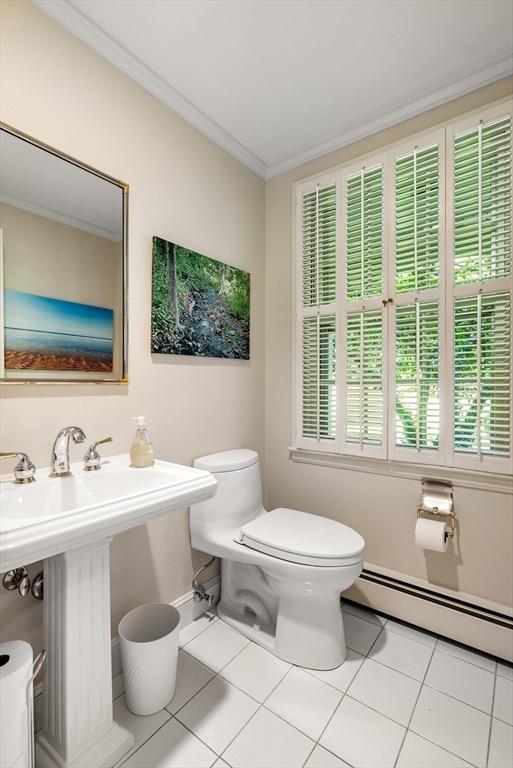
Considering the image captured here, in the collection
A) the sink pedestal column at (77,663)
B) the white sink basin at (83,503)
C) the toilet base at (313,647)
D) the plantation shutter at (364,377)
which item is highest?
the plantation shutter at (364,377)

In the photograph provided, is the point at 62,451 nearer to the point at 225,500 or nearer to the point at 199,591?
the point at 225,500

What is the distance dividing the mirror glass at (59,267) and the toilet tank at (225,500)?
2.06ft

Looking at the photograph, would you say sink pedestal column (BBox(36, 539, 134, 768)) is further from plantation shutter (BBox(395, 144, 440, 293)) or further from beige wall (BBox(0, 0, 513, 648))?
plantation shutter (BBox(395, 144, 440, 293))

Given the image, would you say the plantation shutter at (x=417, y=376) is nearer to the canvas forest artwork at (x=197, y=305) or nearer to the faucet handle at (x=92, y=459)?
the canvas forest artwork at (x=197, y=305)

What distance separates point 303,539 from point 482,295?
1.27 m

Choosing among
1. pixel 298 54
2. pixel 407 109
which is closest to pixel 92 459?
→ pixel 298 54

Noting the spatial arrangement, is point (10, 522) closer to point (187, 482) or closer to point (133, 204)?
point (187, 482)

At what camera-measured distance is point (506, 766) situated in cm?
112

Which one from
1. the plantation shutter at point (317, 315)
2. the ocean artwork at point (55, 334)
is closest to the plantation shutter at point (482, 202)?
Result: the plantation shutter at point (317, 315)

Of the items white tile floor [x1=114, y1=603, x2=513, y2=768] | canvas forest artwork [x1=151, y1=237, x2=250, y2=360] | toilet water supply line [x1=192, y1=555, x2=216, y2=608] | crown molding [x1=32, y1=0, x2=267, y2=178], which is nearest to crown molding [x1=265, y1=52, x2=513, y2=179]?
crown molding [x1=32, y1=0, x2=267, y2=178]

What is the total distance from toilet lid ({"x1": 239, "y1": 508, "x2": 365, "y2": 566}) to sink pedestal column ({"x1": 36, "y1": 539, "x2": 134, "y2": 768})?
642mm

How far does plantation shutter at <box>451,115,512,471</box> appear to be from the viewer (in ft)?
5.01

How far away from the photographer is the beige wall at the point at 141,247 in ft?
4.00

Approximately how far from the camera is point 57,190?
130 centimetres
